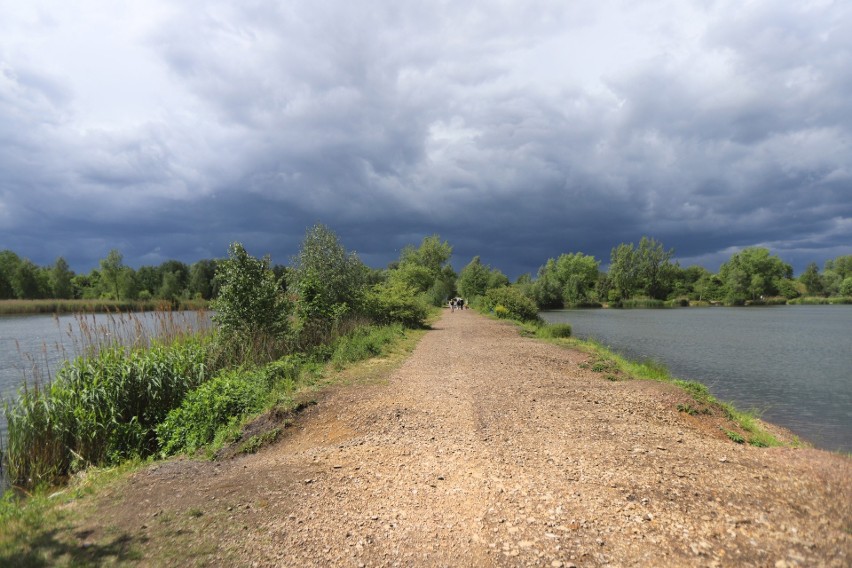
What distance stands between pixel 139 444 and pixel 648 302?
106491 mm

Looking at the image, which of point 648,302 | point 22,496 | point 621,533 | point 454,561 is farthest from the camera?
point 648,302

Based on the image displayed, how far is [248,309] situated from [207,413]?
5.13 metres

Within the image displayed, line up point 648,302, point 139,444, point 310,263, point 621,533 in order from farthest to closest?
1. point 648,302
2. point 310,263
3. point 139,444
4. point 621,533

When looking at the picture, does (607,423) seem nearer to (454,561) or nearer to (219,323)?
(454,561)

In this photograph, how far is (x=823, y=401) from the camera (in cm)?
1266

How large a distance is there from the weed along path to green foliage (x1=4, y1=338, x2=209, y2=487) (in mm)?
2465

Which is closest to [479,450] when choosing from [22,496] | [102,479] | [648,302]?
[102,479]

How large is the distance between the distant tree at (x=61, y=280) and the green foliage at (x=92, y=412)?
92095 millimetres

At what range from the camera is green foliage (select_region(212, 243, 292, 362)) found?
12.5 metres

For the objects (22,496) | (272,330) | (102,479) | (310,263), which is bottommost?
(22,496)

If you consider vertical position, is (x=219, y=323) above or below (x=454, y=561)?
above

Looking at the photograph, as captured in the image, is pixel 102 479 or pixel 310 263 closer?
pixel 102 479

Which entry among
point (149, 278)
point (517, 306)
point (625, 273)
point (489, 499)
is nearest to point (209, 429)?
point (489, 499)

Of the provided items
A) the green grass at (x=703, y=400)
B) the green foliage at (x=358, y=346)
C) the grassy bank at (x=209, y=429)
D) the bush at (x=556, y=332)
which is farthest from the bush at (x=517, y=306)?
the grassy bank at (x=209, y=429)
